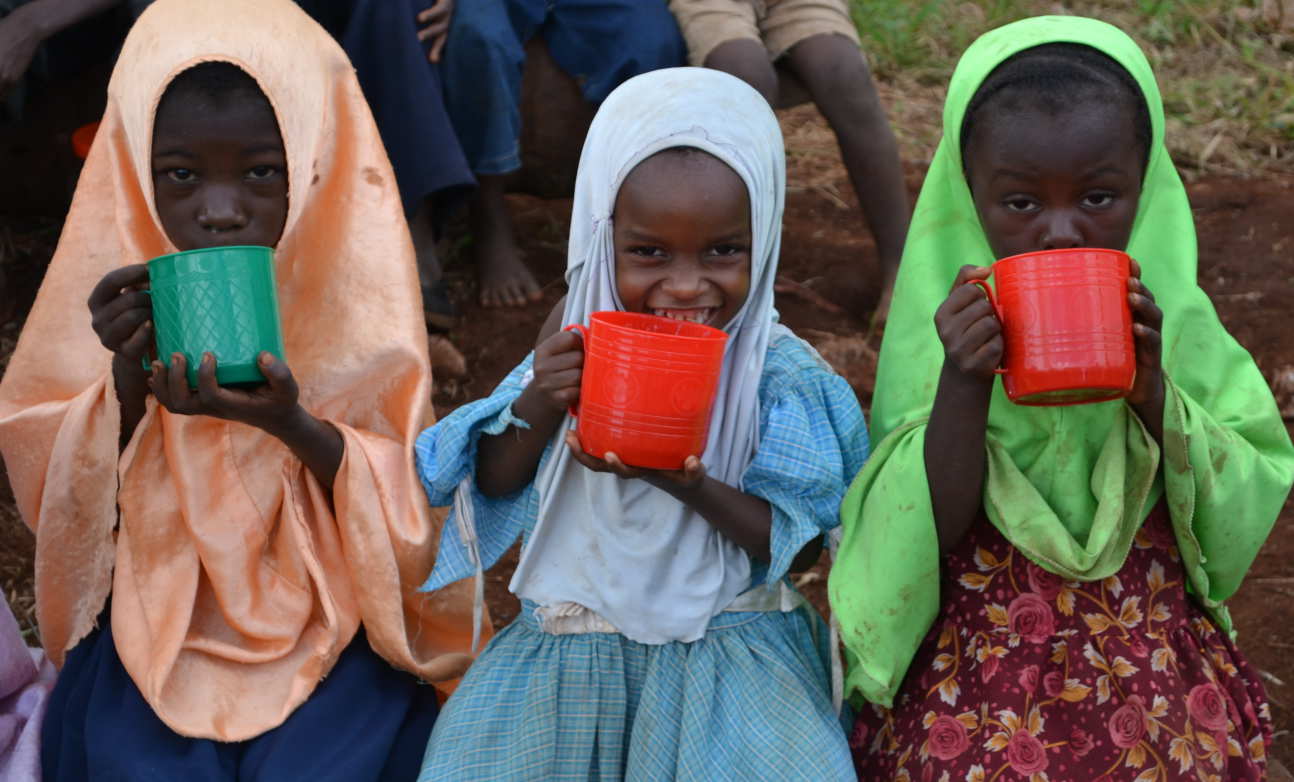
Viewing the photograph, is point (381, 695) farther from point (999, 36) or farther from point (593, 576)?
point (999, 36)

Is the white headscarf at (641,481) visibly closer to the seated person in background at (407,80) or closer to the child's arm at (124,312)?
the child's arm at (124,312)

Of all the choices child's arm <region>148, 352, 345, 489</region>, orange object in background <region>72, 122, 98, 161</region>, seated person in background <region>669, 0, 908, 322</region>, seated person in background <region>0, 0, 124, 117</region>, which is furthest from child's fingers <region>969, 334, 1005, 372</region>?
seated person in background <region>0, 0, 124, 117</region>

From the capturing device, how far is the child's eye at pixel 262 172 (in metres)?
2.60

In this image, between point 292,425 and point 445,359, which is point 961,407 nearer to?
point 292,425

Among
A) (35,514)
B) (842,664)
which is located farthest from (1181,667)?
(35,514)

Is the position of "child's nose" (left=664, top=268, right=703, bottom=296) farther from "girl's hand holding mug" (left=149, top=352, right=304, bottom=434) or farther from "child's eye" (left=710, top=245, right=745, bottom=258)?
"girl's hand holding mug" (left=149, top=352, right=304, bottom=434)

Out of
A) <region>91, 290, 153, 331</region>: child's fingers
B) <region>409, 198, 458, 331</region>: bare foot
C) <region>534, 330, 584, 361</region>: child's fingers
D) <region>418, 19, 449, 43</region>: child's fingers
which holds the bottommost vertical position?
<region>409, 198, 458, 331</region>: bare foot

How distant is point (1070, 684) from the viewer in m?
2.34

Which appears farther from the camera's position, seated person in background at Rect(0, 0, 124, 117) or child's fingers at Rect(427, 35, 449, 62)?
child's fingers at Rect(427, 35, 449, 62)

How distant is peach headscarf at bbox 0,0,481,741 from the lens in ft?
8.48

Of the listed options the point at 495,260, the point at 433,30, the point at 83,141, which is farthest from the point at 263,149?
the point at 495,260

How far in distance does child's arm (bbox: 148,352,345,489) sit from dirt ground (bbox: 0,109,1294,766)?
41.3 inches

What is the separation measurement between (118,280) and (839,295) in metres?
2.76

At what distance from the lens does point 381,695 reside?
2.64 metres
